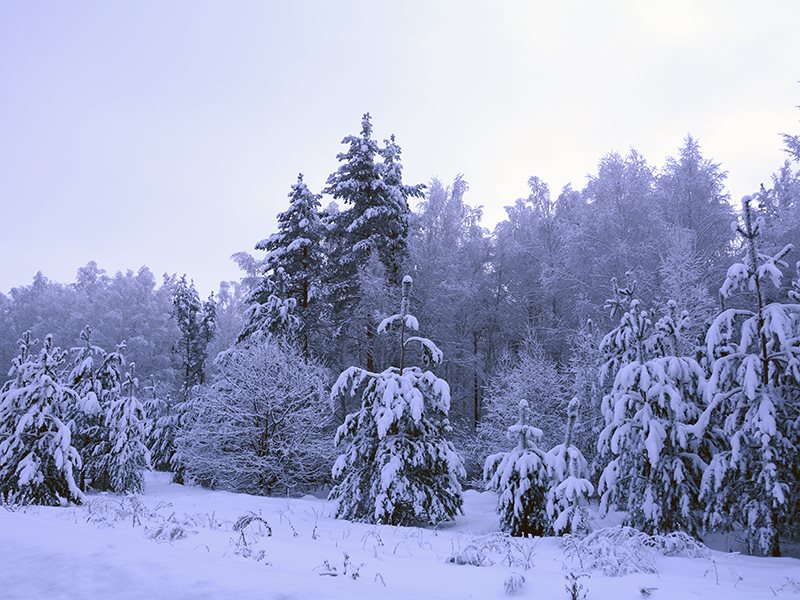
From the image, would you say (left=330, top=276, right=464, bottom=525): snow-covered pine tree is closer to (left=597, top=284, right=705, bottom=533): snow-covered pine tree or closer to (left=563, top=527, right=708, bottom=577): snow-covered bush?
(left=597, top=284, right=705, bottom=533): snow-covered pine tree

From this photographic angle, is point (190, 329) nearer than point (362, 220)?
No

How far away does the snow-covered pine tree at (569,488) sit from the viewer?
417 inches

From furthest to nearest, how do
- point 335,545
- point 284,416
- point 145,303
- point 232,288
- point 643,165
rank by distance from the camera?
point 232,288, point 145,303, point 643,165, point 284,416, point 335,545

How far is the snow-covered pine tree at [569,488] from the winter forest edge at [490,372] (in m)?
0.06

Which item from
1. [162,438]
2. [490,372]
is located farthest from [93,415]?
[490,372]

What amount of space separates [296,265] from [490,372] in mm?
12756

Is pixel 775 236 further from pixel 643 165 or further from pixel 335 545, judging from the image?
pixel 335 545

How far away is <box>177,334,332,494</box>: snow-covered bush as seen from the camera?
71.3ft

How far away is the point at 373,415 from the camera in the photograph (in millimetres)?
13680

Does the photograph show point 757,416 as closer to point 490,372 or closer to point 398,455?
point 398,455

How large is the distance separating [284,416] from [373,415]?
373 inches

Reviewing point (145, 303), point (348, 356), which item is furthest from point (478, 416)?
point (145, 303)

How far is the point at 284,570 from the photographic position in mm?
5180

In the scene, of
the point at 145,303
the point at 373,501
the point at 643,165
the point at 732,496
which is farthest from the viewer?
the point at 145,303
